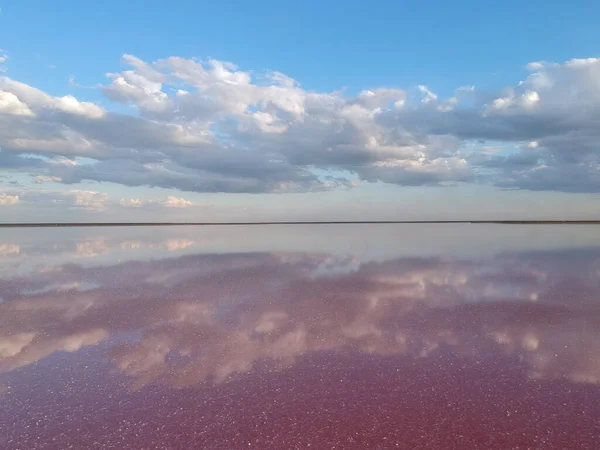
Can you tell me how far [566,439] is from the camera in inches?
162

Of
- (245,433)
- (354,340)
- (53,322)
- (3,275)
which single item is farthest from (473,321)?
(3,275)

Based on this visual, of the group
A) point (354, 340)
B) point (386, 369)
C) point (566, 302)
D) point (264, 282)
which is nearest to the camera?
point (386, 369)

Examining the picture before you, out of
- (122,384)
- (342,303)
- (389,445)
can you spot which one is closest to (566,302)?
(342,303)

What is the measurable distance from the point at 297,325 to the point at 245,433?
4.07 metres

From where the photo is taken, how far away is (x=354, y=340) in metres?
7.31

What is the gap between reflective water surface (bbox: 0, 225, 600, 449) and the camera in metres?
4.29

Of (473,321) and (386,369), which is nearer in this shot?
(386,369)

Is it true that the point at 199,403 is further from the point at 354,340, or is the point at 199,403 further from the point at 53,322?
the point at 53,322

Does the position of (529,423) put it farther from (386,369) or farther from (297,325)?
(297,325)

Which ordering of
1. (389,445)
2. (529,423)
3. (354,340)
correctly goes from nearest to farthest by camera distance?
1. (389,445)
2. (529,423)
3. (354,340)

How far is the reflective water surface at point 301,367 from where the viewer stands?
429 centimetres

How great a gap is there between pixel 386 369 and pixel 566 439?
2.42m

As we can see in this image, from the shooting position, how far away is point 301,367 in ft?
19.8

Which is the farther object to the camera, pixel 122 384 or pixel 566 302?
pixel 566 302
